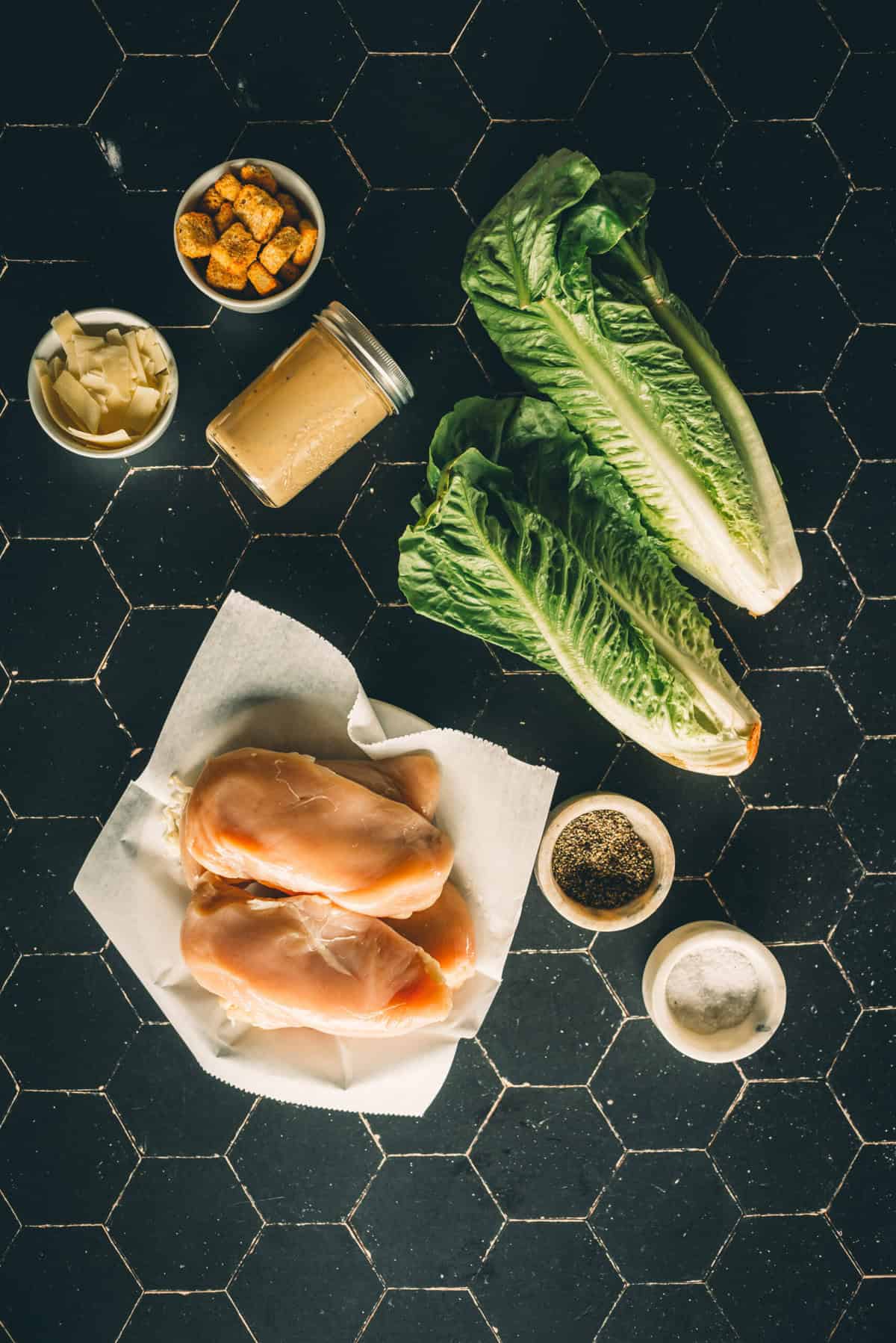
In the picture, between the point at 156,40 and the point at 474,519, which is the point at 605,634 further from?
the point at 156,40

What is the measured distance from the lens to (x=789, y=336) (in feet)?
6.97

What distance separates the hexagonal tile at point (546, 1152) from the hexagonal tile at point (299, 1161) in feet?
0.88

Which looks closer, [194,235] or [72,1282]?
[194,235]

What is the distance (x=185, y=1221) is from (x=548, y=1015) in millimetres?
937

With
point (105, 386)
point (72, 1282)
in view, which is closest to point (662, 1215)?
point (72, 1282)

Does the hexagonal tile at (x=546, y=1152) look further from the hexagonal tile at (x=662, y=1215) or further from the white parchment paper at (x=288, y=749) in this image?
the white parchment paper at (x=288, y=749)

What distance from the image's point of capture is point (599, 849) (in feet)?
6.58

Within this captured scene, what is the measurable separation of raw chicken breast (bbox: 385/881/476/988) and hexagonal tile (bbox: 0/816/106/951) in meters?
0.74

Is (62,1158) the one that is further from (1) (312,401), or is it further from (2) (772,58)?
(2) (772,58)

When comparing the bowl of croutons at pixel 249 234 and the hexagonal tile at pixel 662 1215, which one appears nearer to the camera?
the bowl of croutons at pixel 249 234

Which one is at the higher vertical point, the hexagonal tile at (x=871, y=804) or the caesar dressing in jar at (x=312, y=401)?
the caesar dressing in jar at (x=312, y=401)

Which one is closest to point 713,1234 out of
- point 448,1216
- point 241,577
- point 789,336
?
point 448,1216

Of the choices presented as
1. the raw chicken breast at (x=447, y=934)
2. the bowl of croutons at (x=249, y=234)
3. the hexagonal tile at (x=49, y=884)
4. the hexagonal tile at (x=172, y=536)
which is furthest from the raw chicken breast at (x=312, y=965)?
the bowl of croutons at (x=249, y=234)

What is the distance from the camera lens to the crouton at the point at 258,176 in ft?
6.25
